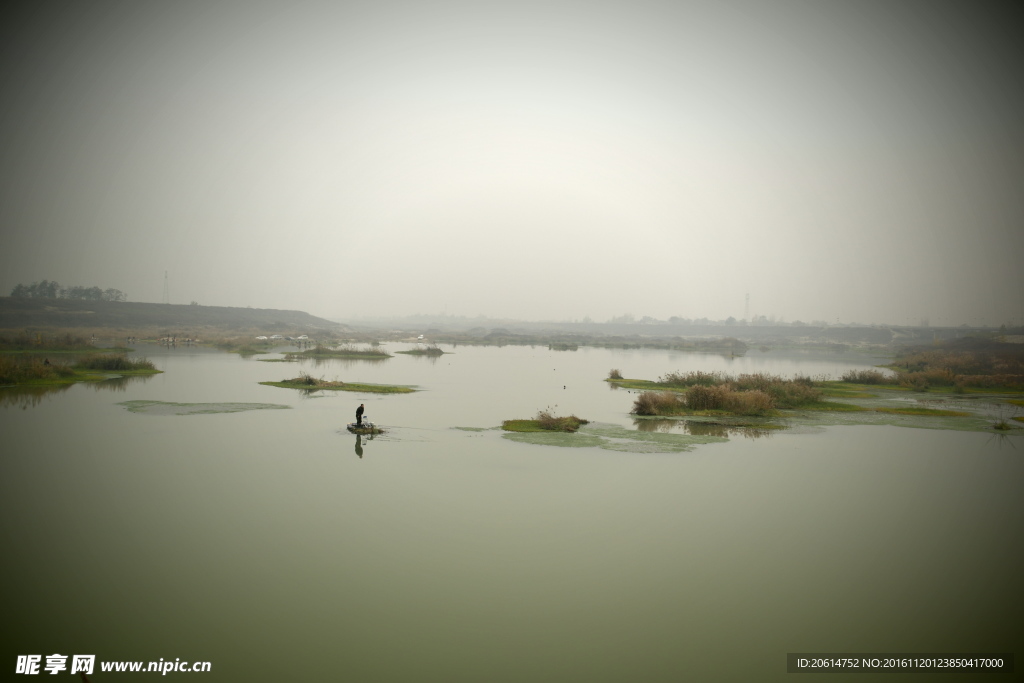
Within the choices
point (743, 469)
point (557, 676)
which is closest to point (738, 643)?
point (557, 676)

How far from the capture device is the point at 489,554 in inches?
556

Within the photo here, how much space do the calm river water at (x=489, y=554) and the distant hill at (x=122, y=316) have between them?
4043 inches

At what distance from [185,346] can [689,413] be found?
88767 millimetres

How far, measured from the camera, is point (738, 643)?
10.7 m

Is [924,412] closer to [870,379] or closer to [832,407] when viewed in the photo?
[832,407]

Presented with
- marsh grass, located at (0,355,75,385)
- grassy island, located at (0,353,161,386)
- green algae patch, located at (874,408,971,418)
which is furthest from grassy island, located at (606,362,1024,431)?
marsh grass, located at (0,355,75,385)

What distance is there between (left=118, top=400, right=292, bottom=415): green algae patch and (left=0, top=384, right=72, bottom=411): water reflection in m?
4.67

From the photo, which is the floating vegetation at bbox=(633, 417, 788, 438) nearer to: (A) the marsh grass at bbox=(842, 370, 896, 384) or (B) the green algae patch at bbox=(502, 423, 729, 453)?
(B) the green algae patch at bbox=(502, 423, 729, 453)

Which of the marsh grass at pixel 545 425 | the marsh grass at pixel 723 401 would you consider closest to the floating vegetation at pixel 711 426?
the marsh grass at pixel 723 401

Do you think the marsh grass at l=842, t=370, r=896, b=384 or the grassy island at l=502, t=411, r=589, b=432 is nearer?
the grassy island at l=502, t=411, r=589, b=432

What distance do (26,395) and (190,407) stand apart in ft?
38.1

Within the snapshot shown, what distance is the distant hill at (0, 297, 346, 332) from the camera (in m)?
108

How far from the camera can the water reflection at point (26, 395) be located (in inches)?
1293

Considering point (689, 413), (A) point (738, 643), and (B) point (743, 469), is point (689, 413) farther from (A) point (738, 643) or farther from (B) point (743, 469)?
(A) point (738, 643)
